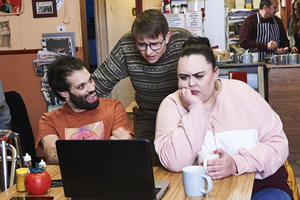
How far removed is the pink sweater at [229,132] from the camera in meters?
1.79

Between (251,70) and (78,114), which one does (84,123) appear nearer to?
(78,114)

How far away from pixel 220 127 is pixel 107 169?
0.62 m

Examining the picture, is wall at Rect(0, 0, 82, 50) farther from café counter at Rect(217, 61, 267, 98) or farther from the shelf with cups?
the shelf with cups

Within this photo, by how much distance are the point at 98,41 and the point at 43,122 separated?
509 cm

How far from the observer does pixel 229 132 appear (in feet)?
6.11

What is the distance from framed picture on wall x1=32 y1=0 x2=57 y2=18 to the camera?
4.67 meters

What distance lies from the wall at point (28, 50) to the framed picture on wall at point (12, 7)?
40 millimetres

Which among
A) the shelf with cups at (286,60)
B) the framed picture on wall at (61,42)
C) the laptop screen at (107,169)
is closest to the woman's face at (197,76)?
the laptop screen at (107,169)

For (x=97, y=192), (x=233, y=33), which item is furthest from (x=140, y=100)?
(x=233, y=33)

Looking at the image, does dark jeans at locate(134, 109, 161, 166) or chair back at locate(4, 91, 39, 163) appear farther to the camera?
chair back at locate(4, 91, 39, 163)

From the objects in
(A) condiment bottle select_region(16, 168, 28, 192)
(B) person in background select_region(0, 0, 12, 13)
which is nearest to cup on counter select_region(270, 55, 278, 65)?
(B) person in background select_region(0, 0, 12, 13)

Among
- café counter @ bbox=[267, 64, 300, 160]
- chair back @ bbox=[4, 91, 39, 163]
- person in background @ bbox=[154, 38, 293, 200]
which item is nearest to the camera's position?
person in background @ bbox=[154, 38, 293, 200]

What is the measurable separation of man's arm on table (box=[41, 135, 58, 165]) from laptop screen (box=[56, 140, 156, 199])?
627 mm

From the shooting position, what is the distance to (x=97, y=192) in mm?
1473
